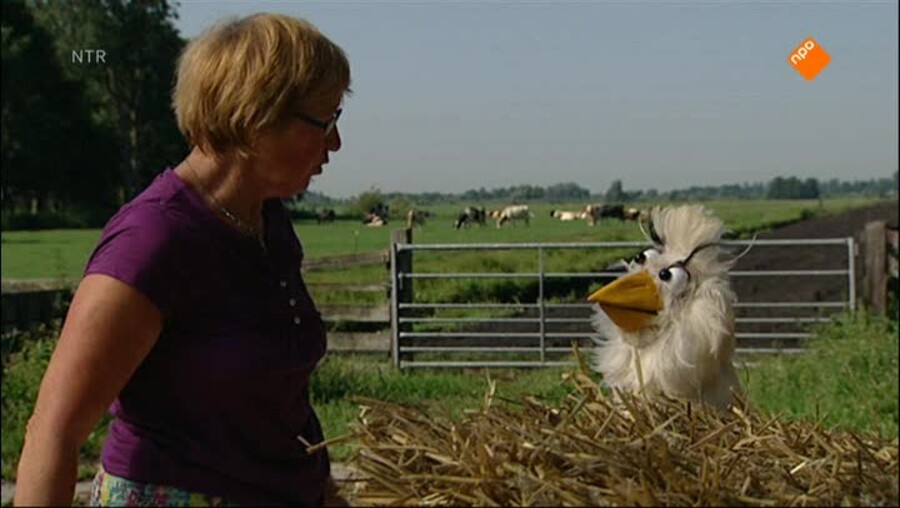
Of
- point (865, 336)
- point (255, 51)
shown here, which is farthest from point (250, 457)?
point (865, 336)

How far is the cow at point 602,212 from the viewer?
353 inches

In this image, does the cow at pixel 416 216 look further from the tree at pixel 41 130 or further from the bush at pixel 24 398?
the tree at pixel 41 130

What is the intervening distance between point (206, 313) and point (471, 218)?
26.8ft

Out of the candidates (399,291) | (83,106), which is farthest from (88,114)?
(399,291)

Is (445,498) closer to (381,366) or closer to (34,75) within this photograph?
(381,366)

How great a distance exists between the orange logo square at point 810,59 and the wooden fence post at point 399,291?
7.58 meters

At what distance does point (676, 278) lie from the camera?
10.3ft

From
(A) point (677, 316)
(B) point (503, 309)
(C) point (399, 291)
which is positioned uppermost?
(A) point (677, 316)

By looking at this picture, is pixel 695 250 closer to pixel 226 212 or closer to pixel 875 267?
pixel 226 212

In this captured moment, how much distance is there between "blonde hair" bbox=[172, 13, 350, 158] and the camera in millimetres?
1808

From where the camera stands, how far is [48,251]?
11383mm

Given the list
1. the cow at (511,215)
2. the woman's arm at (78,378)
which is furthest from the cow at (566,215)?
the woman's arm at (78,378)

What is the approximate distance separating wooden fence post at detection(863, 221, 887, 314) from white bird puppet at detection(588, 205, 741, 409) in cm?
760

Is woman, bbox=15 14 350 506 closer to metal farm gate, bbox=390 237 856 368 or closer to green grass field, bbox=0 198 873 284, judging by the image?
green grass field, bbox=0 198 873 284
